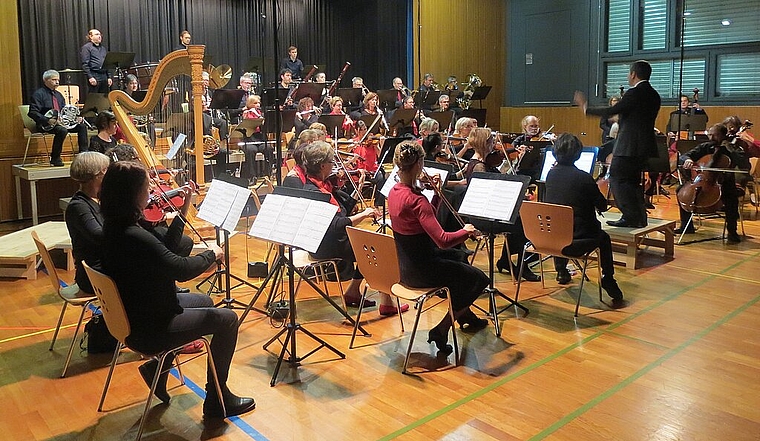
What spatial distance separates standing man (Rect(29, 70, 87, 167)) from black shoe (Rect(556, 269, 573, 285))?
6158mm

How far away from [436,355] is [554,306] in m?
1.34

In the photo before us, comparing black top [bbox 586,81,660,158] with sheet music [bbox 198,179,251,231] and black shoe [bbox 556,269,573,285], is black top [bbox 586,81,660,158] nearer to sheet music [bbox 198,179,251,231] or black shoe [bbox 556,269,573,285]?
black shoe [bbox 556,269,573,285]

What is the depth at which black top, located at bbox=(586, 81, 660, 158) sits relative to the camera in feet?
20.7

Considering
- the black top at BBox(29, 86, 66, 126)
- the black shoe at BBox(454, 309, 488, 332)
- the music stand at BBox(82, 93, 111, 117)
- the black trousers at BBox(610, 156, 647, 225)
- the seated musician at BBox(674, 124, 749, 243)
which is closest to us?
the black shoe at BBox(454, 309, 488, 332)

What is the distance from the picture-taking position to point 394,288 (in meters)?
3.93

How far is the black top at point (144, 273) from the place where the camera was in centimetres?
294

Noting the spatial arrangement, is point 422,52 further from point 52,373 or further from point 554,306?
point 52,373

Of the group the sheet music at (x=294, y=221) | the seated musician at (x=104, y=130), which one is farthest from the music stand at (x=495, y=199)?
the seated musician at (x=104, y=130)

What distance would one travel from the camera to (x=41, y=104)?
8469 millimetres

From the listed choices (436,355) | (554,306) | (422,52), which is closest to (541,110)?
(422,52)

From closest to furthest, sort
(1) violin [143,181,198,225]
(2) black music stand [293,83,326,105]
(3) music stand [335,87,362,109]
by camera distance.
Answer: (1) violin [143,181,198,225], (2) black music stand [293,83,326,105], (3) music stand [335,87,362,109]

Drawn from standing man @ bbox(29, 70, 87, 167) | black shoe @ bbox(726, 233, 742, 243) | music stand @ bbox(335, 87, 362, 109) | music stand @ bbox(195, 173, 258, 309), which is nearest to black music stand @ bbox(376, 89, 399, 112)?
music stand @ bbox(335, 87, 362, 109)

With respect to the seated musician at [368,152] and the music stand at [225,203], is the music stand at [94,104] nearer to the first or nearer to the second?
the seated musician at [368,152]

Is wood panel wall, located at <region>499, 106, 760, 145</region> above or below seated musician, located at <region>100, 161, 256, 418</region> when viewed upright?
above
